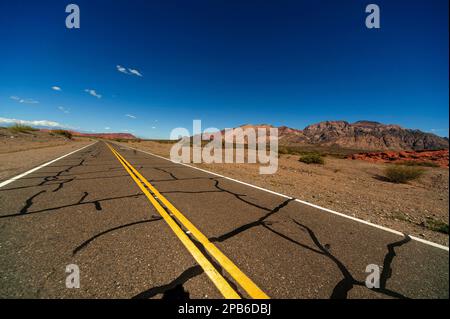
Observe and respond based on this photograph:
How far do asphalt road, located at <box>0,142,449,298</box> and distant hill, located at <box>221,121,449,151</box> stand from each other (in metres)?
91.8

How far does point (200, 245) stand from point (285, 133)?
15100cm

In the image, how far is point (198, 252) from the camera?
262 centimetres

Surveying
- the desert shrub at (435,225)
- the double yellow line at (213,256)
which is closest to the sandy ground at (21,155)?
the double yellow line at (213,256)

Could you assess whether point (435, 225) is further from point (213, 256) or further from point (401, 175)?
point (401, 175)

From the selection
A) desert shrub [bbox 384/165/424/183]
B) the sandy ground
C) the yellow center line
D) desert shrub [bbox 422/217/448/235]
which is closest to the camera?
the yellow center line

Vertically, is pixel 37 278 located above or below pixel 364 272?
above

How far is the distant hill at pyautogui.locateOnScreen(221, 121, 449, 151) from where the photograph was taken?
92750 millimetres

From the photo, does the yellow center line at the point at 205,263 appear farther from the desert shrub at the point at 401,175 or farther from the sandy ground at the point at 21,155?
the desert shrub at the point at 401,175

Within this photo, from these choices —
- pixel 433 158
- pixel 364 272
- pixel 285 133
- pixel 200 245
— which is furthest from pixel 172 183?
pixel 285 133

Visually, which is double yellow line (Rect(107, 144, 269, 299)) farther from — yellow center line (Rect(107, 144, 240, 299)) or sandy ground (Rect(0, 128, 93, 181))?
sandy ground (Rect(0, 128, 93, 181))

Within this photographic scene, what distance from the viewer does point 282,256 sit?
2658mm

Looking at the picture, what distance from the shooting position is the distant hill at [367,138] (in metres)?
92.8

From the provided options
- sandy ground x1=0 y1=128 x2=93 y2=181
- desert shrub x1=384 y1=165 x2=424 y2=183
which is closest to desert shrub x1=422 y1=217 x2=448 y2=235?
desert shrub x1=384 y1=165 x2=424 y2=183
